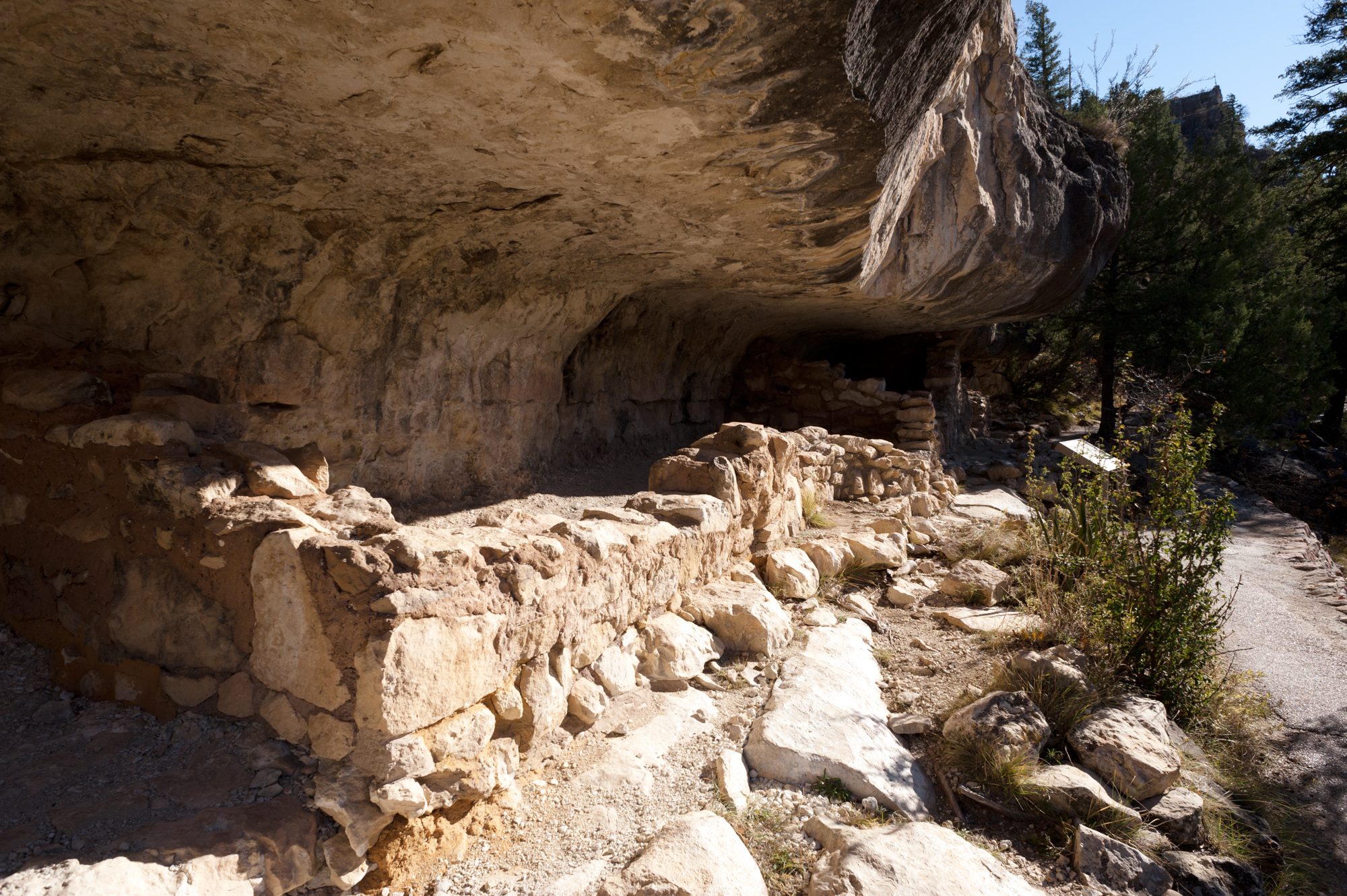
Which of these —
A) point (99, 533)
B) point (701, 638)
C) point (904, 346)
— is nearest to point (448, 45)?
point (99, 533)

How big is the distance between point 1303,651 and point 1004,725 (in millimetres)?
2877

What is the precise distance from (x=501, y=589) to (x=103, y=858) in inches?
37.7

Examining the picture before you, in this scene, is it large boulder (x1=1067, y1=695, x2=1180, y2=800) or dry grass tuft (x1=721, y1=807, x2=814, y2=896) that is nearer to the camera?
dry grass tuft (x1=721, y1=807, x2=814, y2=896)

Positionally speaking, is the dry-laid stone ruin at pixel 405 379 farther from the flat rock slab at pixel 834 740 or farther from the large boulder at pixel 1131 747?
the large boulder at pixel 1131 747

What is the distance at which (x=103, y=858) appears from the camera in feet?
4.80

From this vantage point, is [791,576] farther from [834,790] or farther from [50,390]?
[50,390]

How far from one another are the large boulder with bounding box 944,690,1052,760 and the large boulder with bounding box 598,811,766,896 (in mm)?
995

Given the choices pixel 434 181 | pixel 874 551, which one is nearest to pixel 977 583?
pixel 874 551

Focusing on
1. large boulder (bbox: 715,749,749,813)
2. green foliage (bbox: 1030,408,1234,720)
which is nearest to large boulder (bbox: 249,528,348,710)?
large boulder (bbox: 715,749,749,813)

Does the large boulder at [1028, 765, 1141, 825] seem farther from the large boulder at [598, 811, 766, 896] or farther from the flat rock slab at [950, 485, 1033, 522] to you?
the flat rock slab at [950, 485, 1033, 522]

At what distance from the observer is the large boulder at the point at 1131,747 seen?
7.99 feet

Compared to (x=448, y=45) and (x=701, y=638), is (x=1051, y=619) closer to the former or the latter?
(x=701, y=638)

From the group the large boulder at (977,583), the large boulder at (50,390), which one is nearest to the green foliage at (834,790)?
the large boulder at (977,583)

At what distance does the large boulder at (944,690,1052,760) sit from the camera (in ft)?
8.07
